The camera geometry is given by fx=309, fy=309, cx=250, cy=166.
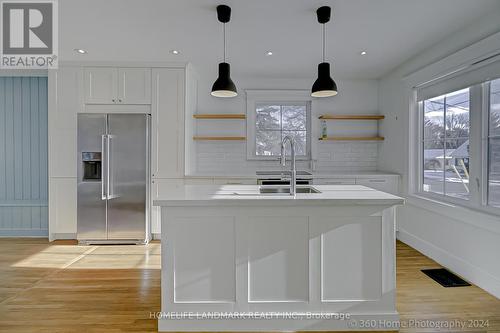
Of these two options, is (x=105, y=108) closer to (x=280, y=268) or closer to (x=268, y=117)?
(x=268, y=117)

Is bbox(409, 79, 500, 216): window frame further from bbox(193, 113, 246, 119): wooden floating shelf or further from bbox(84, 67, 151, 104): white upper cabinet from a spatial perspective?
bbox(84, 67, 151, 104): white upper cabinet

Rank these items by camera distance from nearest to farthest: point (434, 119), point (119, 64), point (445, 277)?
point (445, 277) < point (434, 119) < point (119, 64)

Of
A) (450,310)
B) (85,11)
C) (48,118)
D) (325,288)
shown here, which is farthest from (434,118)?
(48,118)

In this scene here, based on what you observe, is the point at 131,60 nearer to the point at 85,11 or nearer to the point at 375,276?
the point at 85,11

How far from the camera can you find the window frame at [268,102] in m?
5.05

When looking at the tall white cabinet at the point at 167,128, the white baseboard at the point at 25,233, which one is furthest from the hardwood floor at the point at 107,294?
the tall white cabinet at the point at 167,128

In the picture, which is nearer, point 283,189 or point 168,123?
point 283,189

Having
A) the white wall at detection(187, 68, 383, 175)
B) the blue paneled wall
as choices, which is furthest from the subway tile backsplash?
the blue paneled wall

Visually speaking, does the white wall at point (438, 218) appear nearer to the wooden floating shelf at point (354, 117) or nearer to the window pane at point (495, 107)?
the wooden floating shelf at point (354, 117)

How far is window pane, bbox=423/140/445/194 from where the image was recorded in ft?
11.7

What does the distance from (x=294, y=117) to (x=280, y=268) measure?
3475mm

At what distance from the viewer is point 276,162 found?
5.14m

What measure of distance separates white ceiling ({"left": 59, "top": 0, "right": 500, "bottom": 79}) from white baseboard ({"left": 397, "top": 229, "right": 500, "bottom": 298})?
2292mm

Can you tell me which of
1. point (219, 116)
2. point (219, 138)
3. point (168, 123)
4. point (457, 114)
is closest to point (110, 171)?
point (168, 123)
